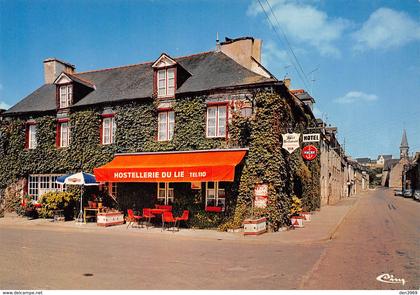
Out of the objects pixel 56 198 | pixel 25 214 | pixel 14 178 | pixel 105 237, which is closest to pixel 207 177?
pixel 105 237

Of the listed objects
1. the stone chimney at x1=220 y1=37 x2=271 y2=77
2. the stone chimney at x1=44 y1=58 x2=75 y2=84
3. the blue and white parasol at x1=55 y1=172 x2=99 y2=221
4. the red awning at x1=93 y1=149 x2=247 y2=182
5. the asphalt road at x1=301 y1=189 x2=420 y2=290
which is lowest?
the asphalt road at x1=301 y1=189 x2=420 y2=290

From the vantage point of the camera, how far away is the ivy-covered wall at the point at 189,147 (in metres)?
16.9

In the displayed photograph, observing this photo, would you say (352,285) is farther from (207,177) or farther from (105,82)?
(105,82)

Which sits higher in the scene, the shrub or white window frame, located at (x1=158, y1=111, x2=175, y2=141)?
white window frame, located at (x1=158, y1=111, x2=175, y2=141)

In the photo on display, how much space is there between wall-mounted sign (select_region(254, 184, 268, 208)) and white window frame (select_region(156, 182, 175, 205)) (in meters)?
4.38

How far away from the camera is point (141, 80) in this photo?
872 inches

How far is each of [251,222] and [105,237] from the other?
6.04 m

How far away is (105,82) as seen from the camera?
24.0 meters

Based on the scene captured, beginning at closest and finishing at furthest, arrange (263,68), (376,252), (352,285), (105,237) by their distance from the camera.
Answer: (352,285) → (376,252) → (105,237) → (263,68)

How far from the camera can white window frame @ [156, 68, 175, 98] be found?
64.3ft

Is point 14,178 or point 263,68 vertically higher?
point 263,68

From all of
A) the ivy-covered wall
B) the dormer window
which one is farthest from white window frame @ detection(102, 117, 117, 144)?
the dormer window

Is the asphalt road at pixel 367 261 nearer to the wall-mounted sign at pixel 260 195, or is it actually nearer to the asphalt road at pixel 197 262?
the asphalt road at pixel 197 262

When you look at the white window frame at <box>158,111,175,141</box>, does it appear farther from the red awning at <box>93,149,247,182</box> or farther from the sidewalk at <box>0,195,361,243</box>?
the sidewalk at <box>0,195,361,243</box>
